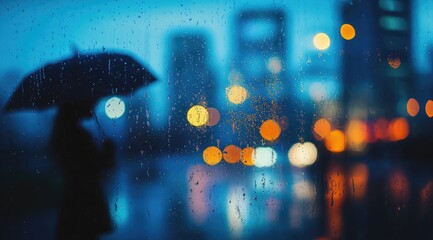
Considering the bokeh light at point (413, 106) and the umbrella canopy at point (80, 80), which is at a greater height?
the umbrella canopy at point (80, 80)

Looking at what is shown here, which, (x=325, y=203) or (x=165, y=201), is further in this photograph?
(x=325, y=203)

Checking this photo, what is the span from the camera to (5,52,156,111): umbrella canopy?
129 inches

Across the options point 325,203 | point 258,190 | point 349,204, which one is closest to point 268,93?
point 258,190

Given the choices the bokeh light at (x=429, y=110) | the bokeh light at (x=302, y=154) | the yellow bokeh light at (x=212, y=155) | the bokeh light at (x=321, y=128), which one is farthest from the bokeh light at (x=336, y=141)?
the yellow bokeh light at (x=212, y=155)

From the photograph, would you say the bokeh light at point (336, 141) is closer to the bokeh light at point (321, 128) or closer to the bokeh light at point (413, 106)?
the bokeh light at point (321, 128)

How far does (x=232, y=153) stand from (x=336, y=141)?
1.14 m

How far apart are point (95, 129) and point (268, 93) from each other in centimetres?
140

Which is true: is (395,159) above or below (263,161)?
below

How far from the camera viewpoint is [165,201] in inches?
144

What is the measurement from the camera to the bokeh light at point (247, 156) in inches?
137

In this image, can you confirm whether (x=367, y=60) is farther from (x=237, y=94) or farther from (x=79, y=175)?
(x=79, y=175)

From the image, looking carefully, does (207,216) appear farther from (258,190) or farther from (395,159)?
(395,159)

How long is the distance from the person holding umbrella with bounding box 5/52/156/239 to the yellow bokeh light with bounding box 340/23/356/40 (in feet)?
6.23

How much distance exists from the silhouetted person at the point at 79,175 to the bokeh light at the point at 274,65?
4.57 feet
